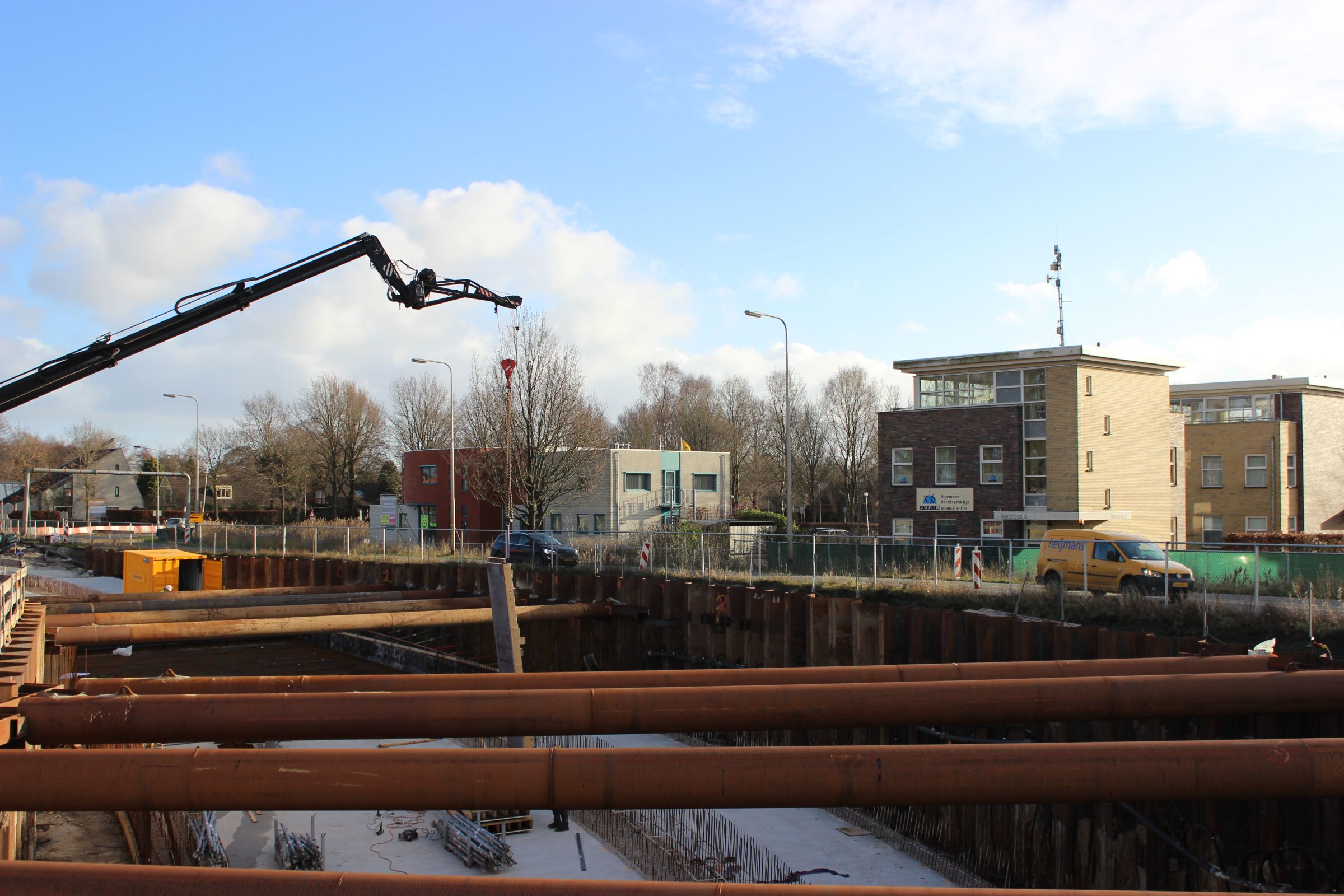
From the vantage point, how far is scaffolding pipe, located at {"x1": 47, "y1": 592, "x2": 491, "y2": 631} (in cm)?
1773

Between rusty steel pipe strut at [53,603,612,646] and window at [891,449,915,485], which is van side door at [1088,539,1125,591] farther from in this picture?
window at [891,449,915,485]

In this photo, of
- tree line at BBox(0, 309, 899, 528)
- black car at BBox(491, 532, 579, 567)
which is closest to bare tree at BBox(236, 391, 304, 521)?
tree line at BBox(0, 309, 899, 528)

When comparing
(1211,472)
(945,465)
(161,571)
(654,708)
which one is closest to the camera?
(654,708)

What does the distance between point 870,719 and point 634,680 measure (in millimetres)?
2288

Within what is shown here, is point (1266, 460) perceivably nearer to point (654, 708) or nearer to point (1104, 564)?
point (1104, 564)

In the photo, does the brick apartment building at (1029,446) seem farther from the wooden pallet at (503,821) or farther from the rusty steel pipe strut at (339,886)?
the rusty steel pipe strut at (339,886)

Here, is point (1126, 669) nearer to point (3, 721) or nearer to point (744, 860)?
point (744, 860)

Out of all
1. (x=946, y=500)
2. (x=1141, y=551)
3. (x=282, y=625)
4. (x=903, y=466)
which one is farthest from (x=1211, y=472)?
(x=282, y=625)

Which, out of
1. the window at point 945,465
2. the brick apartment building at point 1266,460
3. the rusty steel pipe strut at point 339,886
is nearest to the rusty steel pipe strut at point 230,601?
the rusty steel pipe strut at point 339,886

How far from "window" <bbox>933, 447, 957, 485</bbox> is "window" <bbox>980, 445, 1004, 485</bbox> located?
1.00 meters

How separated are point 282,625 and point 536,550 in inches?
611

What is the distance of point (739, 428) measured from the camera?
95.2 meters

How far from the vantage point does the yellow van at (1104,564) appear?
1898cm

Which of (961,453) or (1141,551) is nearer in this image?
(1141,551)
